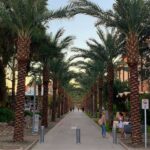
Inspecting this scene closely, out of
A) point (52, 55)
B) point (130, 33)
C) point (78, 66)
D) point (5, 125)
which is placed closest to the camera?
point (130, 33)

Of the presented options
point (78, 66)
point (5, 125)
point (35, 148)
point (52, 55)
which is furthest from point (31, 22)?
point (78, 66)

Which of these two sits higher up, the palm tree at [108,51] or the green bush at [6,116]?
the palm tree at [108,51]

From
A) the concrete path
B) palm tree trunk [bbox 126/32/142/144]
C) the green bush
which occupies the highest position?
palm tree trunk [bbox 126/32/142/144]

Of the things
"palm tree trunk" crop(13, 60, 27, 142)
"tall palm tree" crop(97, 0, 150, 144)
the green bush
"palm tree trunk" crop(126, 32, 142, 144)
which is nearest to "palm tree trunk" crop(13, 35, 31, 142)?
"palm tree trunk" crop(13, 60, 27, 142)

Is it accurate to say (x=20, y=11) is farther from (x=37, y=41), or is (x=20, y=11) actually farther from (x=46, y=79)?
(x=46, y=79)

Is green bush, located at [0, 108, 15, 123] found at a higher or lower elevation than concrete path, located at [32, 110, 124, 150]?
higher

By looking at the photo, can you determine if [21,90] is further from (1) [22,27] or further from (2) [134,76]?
(2) [134,76]

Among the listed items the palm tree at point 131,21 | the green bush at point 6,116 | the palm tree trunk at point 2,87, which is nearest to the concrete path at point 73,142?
the palm tree at point 131,21

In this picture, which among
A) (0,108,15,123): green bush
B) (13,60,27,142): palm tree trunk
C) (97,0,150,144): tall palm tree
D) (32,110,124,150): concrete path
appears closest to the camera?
(32,110,124,150): concrete path

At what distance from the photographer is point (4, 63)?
40438mm

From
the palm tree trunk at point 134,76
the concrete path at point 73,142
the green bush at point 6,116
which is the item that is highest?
the palm tree trunk at point 134,76

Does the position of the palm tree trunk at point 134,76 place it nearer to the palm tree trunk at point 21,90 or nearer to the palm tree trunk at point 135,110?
the palm tree trunk at point 135,110

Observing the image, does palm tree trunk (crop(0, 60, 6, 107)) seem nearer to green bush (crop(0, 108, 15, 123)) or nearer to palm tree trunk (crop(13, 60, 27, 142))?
green bush (crop(0, 108, 15, 123))

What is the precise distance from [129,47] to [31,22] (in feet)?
17.8
